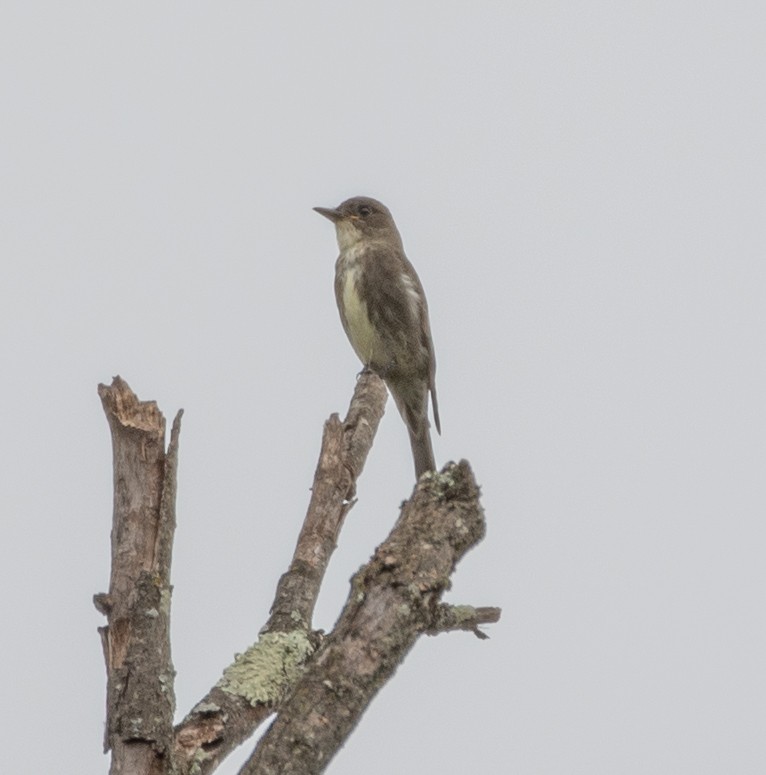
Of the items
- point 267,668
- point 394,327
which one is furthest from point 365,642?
point 394,327

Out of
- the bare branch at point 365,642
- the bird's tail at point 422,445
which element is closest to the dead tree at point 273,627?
the bare branch at point 365,642

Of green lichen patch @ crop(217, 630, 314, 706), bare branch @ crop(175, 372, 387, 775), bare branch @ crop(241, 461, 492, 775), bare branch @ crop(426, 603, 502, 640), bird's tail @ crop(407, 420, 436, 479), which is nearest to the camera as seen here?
bare branch @ crop(241, 461, 492, 775)

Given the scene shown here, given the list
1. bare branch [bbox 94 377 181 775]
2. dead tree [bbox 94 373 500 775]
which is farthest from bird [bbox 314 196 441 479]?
bare branch [bbox 94 377 181 775]

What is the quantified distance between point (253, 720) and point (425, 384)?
6670mm

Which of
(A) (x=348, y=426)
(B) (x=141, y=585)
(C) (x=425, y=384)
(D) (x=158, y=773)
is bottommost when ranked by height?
(D) (x=158, y=773)

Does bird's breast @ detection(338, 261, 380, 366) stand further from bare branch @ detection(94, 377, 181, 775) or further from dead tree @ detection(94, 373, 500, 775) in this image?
bare branch @ detection(94, 377, 181, 775)

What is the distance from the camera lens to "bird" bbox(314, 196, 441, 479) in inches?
410

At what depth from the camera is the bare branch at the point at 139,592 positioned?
3484 millimetres

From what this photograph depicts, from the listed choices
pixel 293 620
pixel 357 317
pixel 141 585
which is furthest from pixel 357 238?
pixel 141 585

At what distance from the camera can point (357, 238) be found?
1115 cm

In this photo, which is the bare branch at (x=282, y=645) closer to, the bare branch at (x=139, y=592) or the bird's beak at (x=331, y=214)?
the bare branch at (x=139, y=592)

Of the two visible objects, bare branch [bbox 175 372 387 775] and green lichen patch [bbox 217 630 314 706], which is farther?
green lichen patch [bbox 217 630 314 706]

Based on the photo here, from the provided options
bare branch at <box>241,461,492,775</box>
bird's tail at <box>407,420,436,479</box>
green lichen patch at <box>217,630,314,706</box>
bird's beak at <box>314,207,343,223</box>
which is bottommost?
bare branch at <box>241,461,492,775</box>

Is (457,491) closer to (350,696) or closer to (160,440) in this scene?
(350,696)
